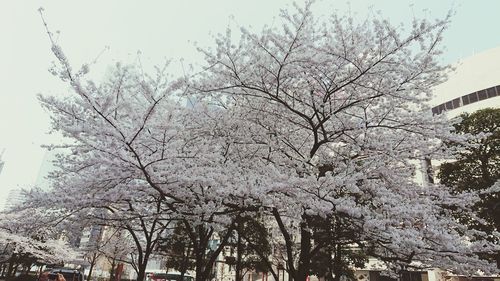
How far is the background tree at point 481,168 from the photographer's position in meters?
12.2

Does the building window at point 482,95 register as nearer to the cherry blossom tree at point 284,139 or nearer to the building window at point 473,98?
the building window at point 473,98

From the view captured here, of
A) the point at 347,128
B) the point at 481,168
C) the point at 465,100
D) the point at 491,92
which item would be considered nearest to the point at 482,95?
the point at 491,92

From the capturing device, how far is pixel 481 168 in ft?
43.6

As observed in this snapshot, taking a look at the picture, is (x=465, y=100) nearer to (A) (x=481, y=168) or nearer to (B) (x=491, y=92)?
(B) (x=491, y=92)

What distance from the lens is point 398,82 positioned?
707 centimetres

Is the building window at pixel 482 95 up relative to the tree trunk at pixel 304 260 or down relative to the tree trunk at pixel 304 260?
up

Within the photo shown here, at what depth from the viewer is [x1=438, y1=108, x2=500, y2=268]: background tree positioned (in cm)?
1222

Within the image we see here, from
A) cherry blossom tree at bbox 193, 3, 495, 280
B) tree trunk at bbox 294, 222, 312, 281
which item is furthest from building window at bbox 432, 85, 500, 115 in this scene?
tree trunk at bbox 294, 222, 312, 281

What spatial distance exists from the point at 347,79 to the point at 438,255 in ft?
13.4

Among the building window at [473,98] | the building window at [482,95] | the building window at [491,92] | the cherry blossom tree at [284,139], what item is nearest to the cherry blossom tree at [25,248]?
the cherry blossom tree at [284,139]

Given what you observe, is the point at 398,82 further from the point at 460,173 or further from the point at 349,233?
the point at 460,173

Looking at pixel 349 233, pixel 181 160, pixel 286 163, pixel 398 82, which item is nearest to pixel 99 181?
pixel 181 160

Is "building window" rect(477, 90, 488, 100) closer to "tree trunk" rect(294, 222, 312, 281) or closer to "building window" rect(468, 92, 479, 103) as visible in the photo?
"building window" rect(468, 92, 479, 103)

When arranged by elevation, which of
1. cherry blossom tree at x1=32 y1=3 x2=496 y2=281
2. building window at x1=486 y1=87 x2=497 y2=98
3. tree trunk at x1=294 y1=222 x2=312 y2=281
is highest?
building window at x1=486 y1=87 x2=497 y2=98
